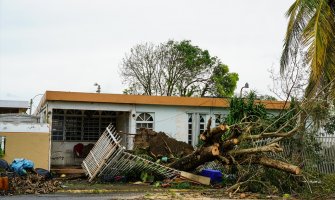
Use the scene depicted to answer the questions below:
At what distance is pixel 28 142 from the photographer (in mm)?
15898

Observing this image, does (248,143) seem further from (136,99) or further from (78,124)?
(78,124)

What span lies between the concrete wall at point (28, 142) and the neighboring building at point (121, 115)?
1.94 metres

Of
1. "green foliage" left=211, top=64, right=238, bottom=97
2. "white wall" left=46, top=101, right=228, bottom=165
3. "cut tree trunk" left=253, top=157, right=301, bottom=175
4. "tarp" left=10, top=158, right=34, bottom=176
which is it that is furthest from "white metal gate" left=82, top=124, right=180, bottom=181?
"green foliage" left=211, top=64, right=238, bottom=97

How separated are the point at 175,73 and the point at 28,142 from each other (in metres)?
21.7

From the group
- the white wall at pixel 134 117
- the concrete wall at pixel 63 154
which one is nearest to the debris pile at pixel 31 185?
the white wall at pixel 134 117

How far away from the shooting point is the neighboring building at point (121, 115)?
1872 cm

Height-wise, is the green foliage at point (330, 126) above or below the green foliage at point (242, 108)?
below

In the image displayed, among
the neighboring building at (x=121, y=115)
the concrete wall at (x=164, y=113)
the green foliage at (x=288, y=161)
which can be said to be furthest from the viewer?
the concrete wall at (x=164, y=113)

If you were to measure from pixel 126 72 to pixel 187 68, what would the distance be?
16.0 feet

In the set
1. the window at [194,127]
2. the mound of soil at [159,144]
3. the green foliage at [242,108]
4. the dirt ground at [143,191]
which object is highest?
the green foliage at [242,108]

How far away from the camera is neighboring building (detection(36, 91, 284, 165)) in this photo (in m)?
18.7

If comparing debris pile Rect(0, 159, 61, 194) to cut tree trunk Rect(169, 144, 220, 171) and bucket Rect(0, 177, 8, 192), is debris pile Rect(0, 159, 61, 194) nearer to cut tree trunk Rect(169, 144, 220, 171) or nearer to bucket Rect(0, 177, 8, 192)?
bucket Rect(0, 177, 8, 192)

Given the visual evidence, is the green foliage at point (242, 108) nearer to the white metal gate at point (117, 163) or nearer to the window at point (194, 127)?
the window at point (194, 127)

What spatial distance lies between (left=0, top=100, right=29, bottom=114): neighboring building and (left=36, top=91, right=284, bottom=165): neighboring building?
10763 mm
